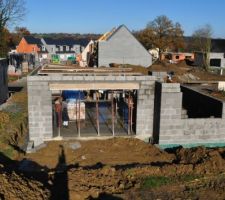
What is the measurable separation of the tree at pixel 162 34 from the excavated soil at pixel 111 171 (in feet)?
181

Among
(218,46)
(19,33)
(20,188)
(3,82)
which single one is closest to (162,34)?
(218,46)

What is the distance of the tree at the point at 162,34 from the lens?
67.6 m

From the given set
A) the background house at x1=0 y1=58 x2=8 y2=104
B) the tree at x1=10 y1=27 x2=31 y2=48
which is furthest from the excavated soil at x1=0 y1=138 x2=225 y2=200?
the tree at x1=10 y1=27 x2=31 y2=48

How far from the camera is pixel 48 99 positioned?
14.3m

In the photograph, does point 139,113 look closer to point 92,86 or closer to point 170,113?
point 170,113

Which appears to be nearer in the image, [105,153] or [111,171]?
[111,171]

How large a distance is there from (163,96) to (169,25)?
2227 inches

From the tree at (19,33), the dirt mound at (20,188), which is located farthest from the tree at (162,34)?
the dirt mound at (20,188)

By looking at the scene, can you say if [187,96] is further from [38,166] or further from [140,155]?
[38,166]

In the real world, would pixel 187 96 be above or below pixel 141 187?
above

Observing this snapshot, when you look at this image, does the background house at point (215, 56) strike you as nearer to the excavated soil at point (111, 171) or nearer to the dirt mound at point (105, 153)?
the dirt mound at point (105, 153)

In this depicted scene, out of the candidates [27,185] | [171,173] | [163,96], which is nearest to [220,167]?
[171,173]

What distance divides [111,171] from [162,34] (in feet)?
198

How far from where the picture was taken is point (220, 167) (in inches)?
468
